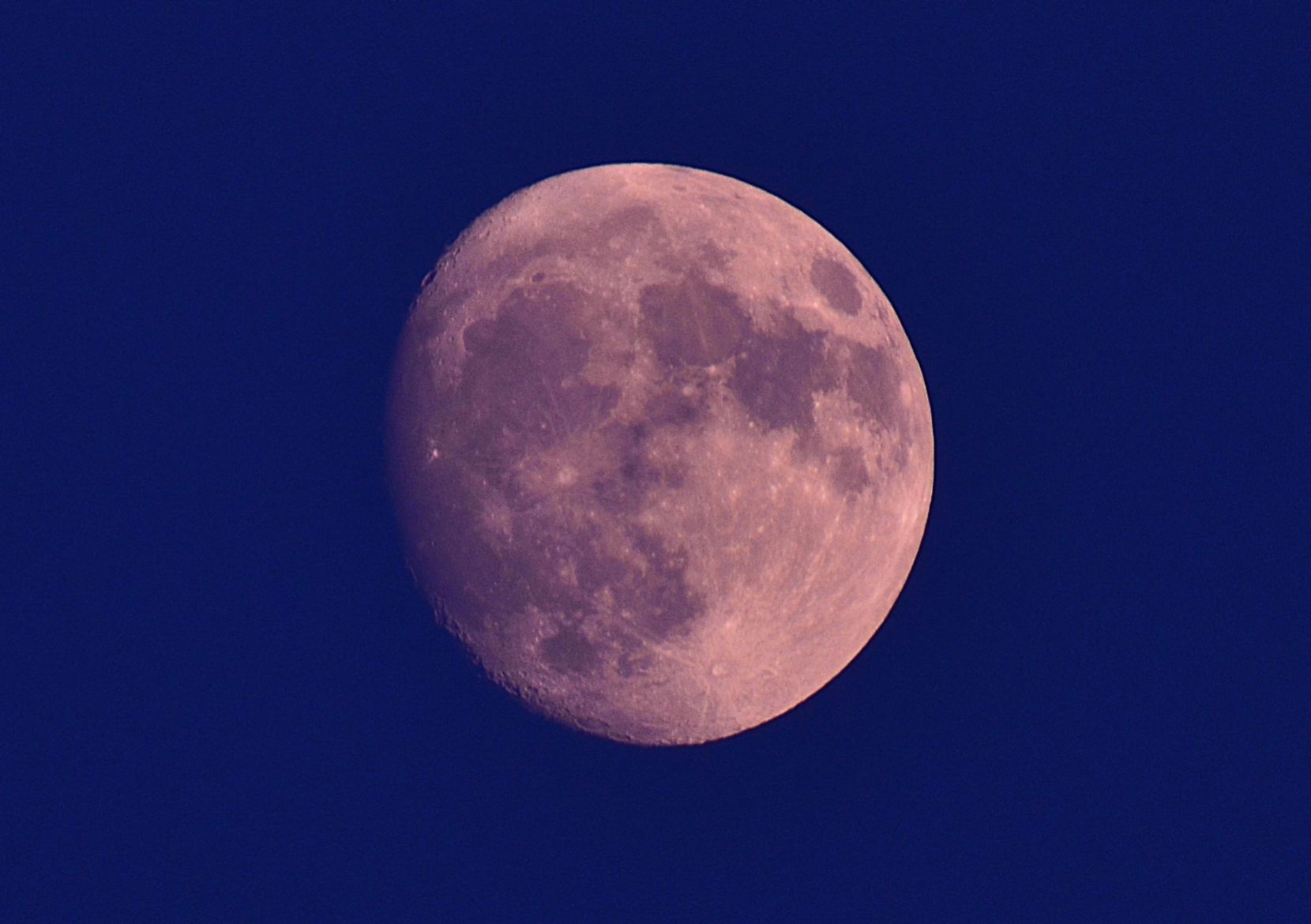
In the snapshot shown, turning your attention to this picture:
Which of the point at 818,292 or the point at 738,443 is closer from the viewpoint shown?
the point at 738,443

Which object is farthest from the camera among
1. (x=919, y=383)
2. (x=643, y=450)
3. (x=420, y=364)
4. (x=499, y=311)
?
(x=919, y=383)

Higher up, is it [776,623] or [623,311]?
[623,311]

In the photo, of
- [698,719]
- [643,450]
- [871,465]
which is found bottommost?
[698,719]

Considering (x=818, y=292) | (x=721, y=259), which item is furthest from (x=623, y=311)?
(x=818, y=292)

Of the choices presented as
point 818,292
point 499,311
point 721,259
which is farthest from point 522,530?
point 818,292

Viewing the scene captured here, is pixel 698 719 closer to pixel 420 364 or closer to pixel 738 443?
pixel 738 443

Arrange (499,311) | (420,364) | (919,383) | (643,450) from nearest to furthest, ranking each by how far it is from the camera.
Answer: (643,450), (499,311), (420,364), (919,383)
